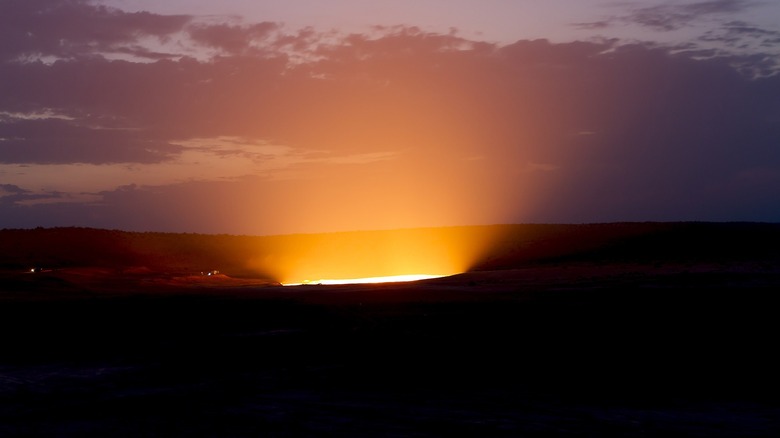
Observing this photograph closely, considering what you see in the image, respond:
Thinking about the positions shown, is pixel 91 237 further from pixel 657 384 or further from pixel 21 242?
pixel 657 384

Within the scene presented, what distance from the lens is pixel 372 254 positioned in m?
77.6

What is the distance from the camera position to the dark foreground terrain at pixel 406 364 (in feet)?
30.8

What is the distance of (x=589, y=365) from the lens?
1261cm

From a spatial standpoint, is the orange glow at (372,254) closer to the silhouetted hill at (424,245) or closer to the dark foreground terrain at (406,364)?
the silhouetted hill at (424,245)

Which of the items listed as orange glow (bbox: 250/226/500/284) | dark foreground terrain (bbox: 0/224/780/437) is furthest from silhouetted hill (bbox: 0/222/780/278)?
dark foreground terrain (bbox: 0/224/780/437)

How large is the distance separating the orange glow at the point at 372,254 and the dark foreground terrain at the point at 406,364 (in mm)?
22250

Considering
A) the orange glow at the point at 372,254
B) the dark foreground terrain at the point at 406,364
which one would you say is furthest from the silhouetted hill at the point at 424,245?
the dark foreground terrain at the point at 406,364

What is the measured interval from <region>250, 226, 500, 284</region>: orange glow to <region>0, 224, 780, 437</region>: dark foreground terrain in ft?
73.0

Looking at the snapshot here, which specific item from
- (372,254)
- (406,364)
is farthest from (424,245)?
(406,364)

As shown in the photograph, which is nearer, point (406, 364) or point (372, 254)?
point (406, 364)

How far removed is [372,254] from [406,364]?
6453cm

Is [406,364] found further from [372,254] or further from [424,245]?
[424,245]

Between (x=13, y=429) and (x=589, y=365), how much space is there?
24.6ft

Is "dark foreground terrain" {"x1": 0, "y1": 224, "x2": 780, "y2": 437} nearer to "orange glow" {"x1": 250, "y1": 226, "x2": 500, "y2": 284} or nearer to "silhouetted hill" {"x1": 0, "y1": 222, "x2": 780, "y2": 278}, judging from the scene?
"silhouetted hill" {"x1": 0, "y1": 222, "x2": 780, "y2": 278}
